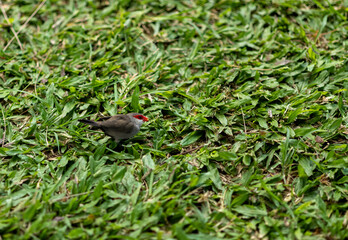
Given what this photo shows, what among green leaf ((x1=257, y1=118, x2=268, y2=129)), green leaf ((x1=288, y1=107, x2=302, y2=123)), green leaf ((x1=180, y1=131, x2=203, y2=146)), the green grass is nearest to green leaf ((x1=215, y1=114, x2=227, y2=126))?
the green grass

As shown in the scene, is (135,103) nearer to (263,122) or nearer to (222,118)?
(222,118)

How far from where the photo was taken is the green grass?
3.20 m

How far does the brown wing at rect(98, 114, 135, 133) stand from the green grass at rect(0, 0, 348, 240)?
0.70ft

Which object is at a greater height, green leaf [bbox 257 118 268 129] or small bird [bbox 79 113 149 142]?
small bird [bbox 79 113 149 142]

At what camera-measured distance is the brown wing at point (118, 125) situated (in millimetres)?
3775

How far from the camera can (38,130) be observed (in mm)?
4086

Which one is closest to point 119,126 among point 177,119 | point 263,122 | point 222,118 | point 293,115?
point 177,119

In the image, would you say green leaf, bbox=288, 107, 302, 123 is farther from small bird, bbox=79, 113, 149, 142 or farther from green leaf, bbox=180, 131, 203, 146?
small bird, bbox=79, 113, 149, 142

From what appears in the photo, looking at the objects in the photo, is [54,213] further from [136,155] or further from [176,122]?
[176,122]

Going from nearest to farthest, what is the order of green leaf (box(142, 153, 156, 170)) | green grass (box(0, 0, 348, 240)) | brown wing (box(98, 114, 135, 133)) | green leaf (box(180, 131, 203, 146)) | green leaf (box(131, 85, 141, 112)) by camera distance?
green grass (box(0, 0, 348, 240)) → green leaf (box(142, 153, 156, 170)) → brown wing (box(98, 114, 135, 133)) → green leaf (box(180, 131, 203, 146)) → green leaf (box(131, 85, 141, 112))

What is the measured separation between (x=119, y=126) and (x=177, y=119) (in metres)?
0.81

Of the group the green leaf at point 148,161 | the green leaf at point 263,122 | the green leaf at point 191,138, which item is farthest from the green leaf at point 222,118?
the green leaf at point 148,161

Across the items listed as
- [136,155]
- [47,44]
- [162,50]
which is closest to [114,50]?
[162,50]

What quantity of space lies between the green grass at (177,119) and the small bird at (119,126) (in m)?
0.17
